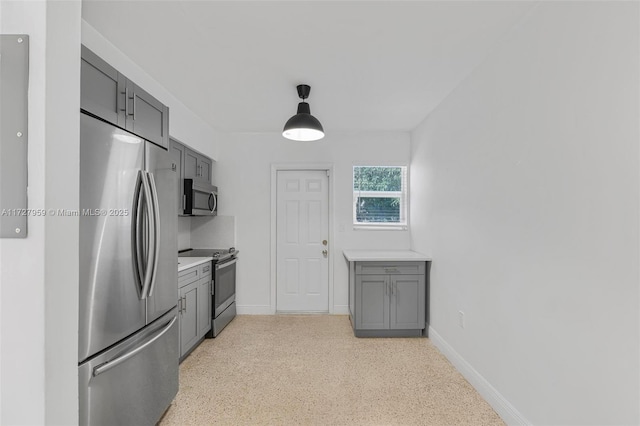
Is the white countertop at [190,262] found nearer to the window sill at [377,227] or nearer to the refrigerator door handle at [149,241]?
the refrigerator door handle at [149,241]

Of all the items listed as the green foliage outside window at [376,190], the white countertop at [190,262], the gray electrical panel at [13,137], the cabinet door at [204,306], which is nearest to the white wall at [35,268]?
the gray electrical panel at [13,137]

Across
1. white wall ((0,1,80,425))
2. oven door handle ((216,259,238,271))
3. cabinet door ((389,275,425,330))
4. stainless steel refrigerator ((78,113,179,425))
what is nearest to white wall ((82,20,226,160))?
stainless steel refrigerator ((78,113,179,425))

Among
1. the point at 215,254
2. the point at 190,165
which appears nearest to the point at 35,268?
the point at 215,254

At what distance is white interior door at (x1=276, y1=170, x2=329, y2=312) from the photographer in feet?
14.4

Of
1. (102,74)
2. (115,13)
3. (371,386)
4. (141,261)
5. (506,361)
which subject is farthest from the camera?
(371,386)

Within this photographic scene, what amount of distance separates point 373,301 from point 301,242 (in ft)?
4.51

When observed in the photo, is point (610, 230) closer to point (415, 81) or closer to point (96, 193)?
point (415, 81)

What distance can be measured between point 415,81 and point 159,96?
229cm

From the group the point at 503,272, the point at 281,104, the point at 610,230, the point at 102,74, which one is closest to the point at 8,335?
the point at 102,74

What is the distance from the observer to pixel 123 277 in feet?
5.18

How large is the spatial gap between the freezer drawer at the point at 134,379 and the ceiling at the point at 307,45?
1.85 metres

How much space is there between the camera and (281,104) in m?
3.30

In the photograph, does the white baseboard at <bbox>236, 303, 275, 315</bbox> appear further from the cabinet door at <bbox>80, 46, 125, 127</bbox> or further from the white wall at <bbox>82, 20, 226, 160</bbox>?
the cabinet door at <bbox>80, 46, 125, 127</bbox>

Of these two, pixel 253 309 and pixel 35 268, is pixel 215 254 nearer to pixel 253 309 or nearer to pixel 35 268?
pixel 253 309
